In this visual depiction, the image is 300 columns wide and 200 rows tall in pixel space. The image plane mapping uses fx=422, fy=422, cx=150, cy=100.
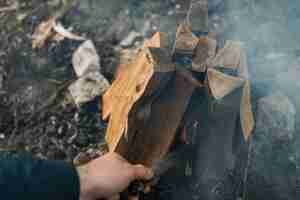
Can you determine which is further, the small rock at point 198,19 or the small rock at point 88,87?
the small rock at point 88,87

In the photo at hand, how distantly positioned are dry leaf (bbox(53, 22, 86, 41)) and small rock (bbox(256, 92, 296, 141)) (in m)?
1.95

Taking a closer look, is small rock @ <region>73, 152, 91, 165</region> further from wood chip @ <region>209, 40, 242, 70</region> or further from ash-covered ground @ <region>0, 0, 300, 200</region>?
wood chip @ <region>209, 40, 242, 70</region>

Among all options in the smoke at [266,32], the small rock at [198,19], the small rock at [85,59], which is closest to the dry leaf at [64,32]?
the small rock at [85,59]

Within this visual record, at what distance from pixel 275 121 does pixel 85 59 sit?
5.69ft

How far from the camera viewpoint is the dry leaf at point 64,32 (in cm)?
399

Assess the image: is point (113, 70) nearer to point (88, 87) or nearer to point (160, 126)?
point (88, 87)

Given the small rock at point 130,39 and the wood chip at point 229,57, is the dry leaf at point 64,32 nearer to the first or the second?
the small rock at point 130,39

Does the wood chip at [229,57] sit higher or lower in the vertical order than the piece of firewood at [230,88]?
higher

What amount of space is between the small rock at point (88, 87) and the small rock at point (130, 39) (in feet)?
1.84

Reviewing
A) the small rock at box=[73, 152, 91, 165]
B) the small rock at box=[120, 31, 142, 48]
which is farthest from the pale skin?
the small rock at box=[120, 31, 142, 48]

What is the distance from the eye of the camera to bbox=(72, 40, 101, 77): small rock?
141 inches

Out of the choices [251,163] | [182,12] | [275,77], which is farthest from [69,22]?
[251,163]

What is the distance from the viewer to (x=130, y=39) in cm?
389

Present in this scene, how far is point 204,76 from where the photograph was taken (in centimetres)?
233
